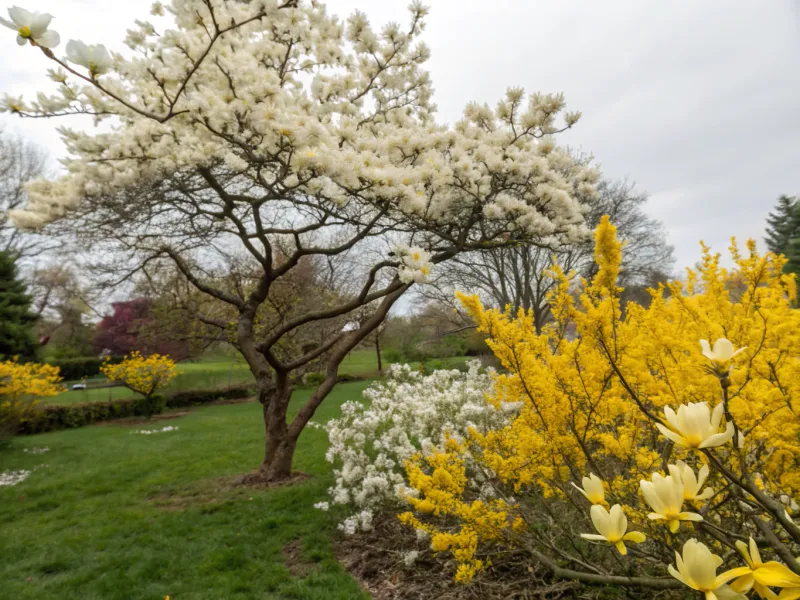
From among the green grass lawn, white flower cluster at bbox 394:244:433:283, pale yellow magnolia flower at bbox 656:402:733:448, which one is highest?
white flower cluster at bbox 394:244:433:283

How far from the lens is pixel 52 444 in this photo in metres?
10.1

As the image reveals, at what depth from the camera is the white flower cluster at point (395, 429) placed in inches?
159

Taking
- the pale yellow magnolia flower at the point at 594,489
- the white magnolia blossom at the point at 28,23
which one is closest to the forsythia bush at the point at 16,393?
the white magnolia blossom at the point at 28,23

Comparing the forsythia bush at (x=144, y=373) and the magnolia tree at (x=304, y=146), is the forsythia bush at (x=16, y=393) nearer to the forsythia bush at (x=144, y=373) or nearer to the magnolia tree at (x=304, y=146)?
the forsythia bush at (x=144, y=373)

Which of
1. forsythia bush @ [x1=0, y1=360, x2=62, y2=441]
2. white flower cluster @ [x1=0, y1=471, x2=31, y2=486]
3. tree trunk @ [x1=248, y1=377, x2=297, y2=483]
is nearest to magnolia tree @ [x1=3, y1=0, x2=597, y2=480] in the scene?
tree trunk @ [x1=248, y1=377, x2=297, y2=483]

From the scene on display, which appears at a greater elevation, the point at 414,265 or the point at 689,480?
the point at 414,265

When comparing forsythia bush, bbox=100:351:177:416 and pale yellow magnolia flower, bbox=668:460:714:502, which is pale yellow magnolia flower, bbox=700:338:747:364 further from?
forsythia bush, bbox=100:351:177:416

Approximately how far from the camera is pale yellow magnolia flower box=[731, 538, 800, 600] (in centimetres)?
54

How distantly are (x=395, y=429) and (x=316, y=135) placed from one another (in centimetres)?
314

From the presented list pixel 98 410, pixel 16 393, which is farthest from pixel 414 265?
pixel 98 410

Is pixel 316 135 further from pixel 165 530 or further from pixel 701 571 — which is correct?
pixel 165 530

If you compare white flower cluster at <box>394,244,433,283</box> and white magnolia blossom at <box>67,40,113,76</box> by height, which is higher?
white magnolia blossom at <box>67,40,113,76</box>

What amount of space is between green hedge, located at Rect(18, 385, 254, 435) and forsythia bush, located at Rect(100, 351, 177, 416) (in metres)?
0.71

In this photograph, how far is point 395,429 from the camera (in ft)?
15.5
